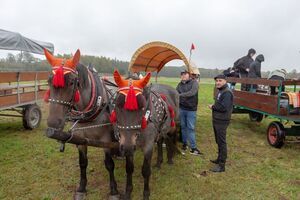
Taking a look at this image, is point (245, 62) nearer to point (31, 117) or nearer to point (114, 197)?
point (114, 197)

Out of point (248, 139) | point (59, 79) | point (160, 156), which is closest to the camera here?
point (59, 79)

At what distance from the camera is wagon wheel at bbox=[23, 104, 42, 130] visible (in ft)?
23.9

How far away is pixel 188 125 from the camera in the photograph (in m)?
6.02

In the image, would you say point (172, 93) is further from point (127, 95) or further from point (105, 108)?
point (127, 95)

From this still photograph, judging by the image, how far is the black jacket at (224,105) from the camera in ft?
15.6

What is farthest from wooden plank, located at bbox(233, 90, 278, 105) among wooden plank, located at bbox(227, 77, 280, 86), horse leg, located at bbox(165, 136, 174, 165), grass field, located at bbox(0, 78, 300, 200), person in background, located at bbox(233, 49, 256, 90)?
horse leg, located at bbox(165, 136, 174, 165)

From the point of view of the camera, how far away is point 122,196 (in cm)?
394

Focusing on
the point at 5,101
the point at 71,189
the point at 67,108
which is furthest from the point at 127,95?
the point at 5,101

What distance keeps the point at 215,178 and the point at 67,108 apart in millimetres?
3146

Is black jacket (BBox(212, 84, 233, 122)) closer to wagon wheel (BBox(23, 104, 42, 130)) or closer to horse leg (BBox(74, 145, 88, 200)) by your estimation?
horse leg (BBox(74, 145, 88, 200))

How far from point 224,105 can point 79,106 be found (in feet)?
9.04

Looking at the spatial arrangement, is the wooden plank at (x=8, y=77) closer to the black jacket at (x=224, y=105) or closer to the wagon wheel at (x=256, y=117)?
the black jacket at (x=224, y=105)

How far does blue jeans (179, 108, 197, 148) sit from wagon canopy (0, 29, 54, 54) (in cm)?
520

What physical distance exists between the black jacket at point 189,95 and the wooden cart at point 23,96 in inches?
164
